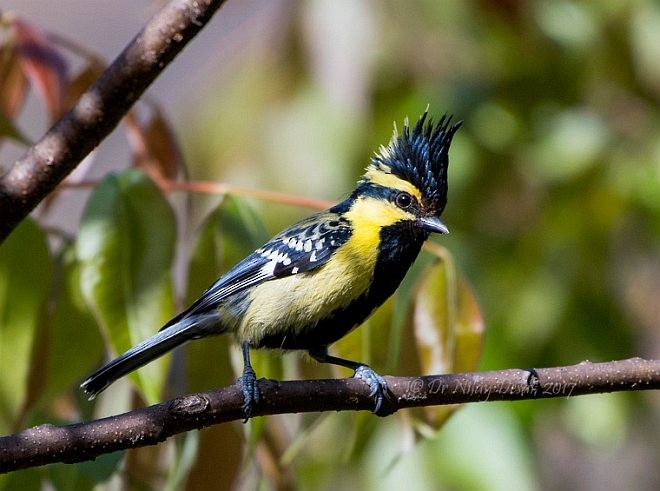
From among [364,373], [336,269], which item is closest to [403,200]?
[336,269]

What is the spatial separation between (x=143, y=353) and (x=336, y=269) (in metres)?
0.57

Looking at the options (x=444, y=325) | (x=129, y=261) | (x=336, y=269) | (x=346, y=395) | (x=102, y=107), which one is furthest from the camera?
(x=336, y=269)

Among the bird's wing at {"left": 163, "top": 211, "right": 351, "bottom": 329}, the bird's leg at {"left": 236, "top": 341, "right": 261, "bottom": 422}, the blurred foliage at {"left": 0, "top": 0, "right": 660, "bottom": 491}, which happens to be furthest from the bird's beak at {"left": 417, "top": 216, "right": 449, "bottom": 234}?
the bird's leg at {"left": 236, "top": 341, "right": 261, "bottom": 422}

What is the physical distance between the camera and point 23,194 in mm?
1996

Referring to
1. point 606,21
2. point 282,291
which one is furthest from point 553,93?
point 282,291

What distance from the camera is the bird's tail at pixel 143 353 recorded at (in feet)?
7.56

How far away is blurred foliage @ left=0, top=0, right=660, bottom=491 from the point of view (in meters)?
2.47

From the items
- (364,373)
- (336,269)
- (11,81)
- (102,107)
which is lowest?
(364,373)

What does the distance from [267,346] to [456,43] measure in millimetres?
1518

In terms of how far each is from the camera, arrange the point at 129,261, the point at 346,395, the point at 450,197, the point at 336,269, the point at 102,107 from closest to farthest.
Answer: the point at 102,107, the point at 346,395, the point at 129,261, the point at 336,269, the point at 450,197

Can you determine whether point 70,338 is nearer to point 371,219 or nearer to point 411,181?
point 371,219

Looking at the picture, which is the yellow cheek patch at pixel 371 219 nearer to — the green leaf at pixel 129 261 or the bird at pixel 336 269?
the bird at pixel 336 269

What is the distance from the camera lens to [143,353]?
2354 millimetres

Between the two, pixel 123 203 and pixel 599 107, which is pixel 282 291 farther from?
pixel 599 107
